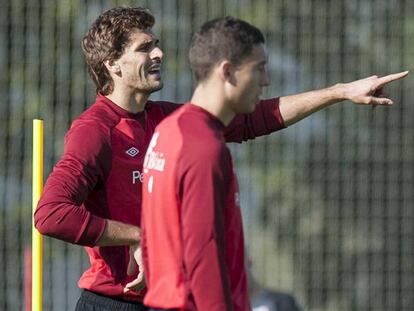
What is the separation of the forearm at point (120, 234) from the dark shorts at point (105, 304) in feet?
1.11

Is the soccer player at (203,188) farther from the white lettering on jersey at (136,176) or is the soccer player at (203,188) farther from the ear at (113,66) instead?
the ear at (113,66)

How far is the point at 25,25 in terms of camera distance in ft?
29.2

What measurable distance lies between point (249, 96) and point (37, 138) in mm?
1588

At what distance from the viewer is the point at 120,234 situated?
4.79m

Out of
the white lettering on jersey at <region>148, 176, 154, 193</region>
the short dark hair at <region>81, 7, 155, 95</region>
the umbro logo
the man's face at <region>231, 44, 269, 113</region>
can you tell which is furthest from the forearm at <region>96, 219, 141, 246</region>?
the man's face at <region>231, 44, 269, 113</region>

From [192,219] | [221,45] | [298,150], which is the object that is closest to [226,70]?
[221,45]

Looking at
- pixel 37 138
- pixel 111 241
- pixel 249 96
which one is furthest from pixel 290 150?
pixel 249 96

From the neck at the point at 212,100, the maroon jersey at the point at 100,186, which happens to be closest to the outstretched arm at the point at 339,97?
the maroon jersey at the point at 100,186

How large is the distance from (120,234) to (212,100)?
89 centimetres

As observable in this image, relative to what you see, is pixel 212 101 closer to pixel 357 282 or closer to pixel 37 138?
pixel 37 138

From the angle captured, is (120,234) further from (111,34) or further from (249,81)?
(249,81)

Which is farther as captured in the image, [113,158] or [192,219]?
[113,158]

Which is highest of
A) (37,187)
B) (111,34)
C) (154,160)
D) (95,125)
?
(111,34)

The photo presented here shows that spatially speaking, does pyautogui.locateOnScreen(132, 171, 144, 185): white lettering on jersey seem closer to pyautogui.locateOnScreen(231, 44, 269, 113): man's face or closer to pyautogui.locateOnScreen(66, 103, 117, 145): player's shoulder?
pyautogui.locateOnScreen(66, 103, 117, 145): player's shoulder
